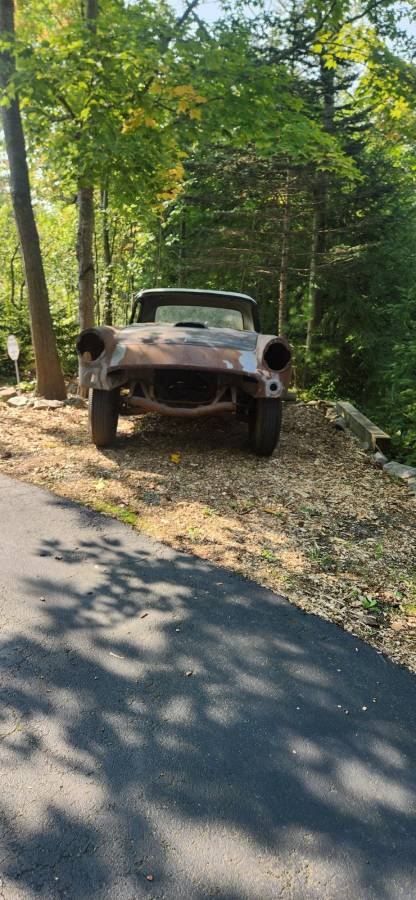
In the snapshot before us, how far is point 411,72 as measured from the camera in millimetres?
6465

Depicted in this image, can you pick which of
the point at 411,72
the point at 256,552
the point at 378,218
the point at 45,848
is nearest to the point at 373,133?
the point at 378,218

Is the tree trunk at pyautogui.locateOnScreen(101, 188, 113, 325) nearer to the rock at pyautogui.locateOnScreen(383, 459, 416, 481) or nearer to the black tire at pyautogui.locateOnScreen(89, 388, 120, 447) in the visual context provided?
the black tire at pyautogui.locateOnScreen(89, 388, 120, 447)

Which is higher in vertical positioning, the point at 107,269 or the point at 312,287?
the point at 107,269

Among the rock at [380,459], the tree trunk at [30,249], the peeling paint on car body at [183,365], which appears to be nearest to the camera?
the peeling paint on car body at [183,365]

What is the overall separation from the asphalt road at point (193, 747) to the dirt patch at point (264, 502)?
1.03 feet

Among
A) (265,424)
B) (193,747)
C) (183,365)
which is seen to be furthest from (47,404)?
(193,747)

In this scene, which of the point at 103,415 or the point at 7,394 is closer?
the point at 103,415

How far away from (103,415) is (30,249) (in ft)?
13.1

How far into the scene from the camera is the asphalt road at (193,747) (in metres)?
1.45

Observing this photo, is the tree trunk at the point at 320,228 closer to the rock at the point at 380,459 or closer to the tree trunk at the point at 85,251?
the tree trunk at the point at 85,251

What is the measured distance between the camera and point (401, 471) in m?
5.39

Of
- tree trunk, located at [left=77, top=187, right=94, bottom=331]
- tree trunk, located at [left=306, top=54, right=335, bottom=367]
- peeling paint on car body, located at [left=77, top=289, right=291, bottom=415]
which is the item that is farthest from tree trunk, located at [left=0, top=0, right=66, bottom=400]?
tree trunk, located at [left=306, top=54, right=335, bottom=367]

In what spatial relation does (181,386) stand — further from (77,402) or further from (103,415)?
(77,402)

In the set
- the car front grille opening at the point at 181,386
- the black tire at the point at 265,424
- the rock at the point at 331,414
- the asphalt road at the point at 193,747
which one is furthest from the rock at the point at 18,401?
the asphalt road at the point at 193,747
